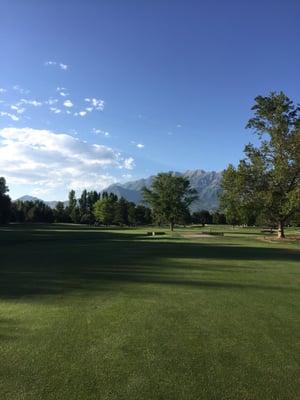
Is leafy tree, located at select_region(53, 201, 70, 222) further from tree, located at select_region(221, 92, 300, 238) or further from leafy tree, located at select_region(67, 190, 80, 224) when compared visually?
tree, located at select_region(221, 92, 300, 238)

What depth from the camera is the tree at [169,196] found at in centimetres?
7644

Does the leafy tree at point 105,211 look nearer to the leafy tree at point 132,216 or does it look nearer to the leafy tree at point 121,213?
the leafy tree at point 121,213

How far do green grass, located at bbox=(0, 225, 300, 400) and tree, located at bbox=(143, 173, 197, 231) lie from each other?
62.6m

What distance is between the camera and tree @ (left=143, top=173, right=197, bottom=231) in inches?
3009

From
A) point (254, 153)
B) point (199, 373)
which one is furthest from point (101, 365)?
point (254, 153)

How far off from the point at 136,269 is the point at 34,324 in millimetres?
8150

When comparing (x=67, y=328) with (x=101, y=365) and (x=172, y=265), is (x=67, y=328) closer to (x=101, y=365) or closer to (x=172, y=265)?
(x=101, y=365)

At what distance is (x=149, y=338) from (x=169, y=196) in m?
69.7

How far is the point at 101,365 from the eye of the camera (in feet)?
19.8

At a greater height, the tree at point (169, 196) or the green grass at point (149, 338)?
the tree at point (169, 196)

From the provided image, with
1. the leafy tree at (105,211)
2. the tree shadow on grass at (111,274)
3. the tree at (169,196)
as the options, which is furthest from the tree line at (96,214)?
the tree shadow on grass at (111,274)

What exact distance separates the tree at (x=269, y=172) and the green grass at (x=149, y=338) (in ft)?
105

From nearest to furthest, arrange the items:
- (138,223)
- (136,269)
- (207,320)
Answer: (207,320) → (136,269) → (138,223)

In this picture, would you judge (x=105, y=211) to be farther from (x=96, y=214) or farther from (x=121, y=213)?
(x=121, y=213)
